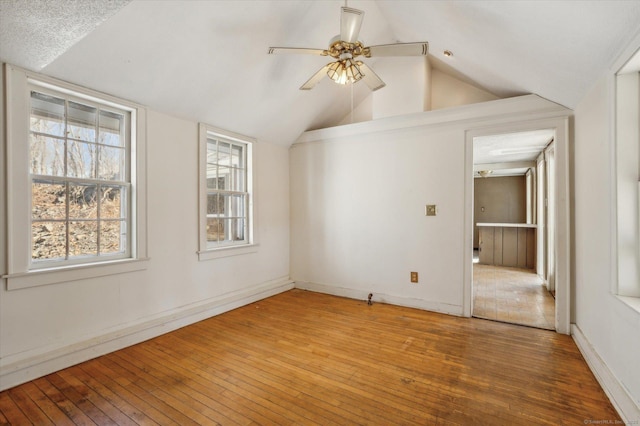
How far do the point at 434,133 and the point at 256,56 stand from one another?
2296 millimetres

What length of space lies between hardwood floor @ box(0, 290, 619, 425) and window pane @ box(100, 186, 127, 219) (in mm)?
1263

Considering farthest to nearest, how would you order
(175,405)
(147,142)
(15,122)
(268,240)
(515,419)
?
(268,240), (147,142), (15,122), (175,405), (515,419)

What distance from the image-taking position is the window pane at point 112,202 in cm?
275

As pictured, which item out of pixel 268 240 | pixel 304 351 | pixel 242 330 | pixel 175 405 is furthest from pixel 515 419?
pixel 268 240

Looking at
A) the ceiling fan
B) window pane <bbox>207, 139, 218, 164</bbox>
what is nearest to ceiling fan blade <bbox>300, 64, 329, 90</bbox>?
the ceiling fan

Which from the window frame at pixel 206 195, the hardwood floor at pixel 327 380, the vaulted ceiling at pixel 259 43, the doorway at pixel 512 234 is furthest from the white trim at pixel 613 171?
the window frame at pixel 206 195

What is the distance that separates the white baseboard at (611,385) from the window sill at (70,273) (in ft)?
12.5

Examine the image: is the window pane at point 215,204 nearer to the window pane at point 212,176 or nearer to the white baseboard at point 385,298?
the window pane at point 212,176

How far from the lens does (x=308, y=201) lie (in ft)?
15.7

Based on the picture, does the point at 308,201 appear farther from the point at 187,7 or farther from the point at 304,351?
the point at 187,7

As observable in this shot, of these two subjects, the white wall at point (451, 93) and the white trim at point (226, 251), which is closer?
the white trim at point (226, 251)

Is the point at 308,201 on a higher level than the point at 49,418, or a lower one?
higher

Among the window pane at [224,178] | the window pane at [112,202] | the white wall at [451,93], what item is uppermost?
the white wall at [451,93]

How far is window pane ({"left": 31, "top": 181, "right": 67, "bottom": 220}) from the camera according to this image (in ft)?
7.64
